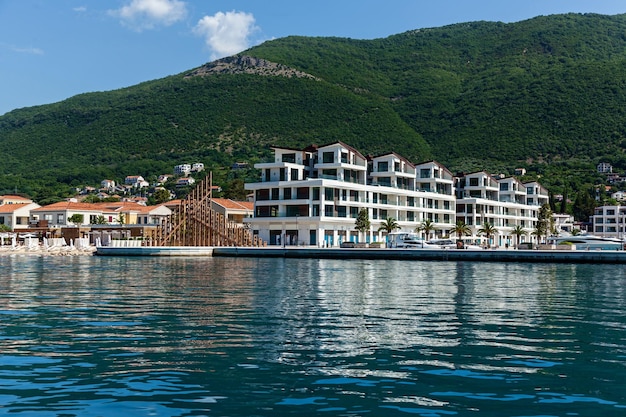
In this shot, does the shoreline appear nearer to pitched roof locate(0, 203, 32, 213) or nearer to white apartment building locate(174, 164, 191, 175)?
pitched roof locate(0, 203, 32, 213)

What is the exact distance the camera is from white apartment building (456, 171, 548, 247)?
109 metres

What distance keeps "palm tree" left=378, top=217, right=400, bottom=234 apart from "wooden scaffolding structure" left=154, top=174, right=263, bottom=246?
1758cm

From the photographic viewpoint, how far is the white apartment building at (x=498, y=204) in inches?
4284

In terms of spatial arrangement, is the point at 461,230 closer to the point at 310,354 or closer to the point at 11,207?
the point at 11,207

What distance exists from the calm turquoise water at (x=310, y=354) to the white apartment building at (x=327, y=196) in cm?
5763

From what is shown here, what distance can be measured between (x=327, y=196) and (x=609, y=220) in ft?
295

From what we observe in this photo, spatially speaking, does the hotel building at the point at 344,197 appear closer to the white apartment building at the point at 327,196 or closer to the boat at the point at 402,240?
the white apartment building at the point at 327,196

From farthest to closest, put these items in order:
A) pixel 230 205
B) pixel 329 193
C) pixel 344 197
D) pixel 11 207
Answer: pixel 11 207
pixel 230 205
pixel 344 197
pixel 329 193

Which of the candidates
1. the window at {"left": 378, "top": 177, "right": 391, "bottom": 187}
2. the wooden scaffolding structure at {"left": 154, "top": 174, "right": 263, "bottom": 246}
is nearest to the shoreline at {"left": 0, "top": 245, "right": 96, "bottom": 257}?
the wooden scaffolding structure at {"left": 154, "top": 174, "right": 263, "bottom": 246}

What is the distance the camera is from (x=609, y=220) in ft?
496

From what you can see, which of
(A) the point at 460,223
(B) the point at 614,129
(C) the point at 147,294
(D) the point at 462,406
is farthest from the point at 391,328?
(B) the point at 614,129

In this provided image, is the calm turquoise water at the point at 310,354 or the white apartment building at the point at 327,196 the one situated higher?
the white apartment building at the point at 327,196

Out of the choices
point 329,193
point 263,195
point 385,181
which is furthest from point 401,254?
point 385,181

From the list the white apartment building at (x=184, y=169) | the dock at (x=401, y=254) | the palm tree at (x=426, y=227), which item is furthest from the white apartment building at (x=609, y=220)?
the white apartment building at (x=184, y=169)
